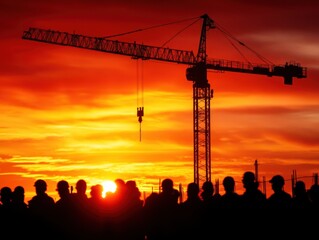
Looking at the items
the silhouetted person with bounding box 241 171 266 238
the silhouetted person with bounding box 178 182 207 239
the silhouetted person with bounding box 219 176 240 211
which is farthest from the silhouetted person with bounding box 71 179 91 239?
the silhouetted person with bounding box 241 171 266 238

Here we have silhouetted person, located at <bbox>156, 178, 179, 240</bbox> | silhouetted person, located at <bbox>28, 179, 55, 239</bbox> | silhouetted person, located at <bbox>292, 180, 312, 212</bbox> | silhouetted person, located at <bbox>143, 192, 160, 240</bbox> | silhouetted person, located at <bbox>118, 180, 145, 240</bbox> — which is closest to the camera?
silhouetted person, located at <bbox>292, 180, 312, 212</bbox>

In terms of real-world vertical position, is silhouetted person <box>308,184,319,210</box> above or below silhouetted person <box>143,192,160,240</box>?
above

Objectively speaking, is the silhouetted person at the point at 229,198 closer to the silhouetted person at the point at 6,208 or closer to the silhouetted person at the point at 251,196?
the silhouetted person at the point at 251,196

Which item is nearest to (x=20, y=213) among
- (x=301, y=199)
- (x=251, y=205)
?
(x=251, y=205)

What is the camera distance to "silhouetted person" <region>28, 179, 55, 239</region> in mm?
16891

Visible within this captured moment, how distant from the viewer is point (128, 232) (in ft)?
54.2

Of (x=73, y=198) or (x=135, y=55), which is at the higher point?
(x=135, y=55)

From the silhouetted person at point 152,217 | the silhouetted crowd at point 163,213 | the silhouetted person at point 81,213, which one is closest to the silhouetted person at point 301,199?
the silhouetted crowd at point 163,213

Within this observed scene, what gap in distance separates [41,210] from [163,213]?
2755 millimetres

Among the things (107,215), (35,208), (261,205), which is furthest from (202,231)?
(35,208)

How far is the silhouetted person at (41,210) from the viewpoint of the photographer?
16.9 m

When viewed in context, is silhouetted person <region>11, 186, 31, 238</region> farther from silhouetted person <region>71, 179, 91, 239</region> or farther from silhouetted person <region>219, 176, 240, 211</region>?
silhouetted person <region>219, 176, 240, 211</region>

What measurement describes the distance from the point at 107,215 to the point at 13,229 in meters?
1.95

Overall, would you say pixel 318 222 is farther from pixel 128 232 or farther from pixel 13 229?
pixel 13 229
